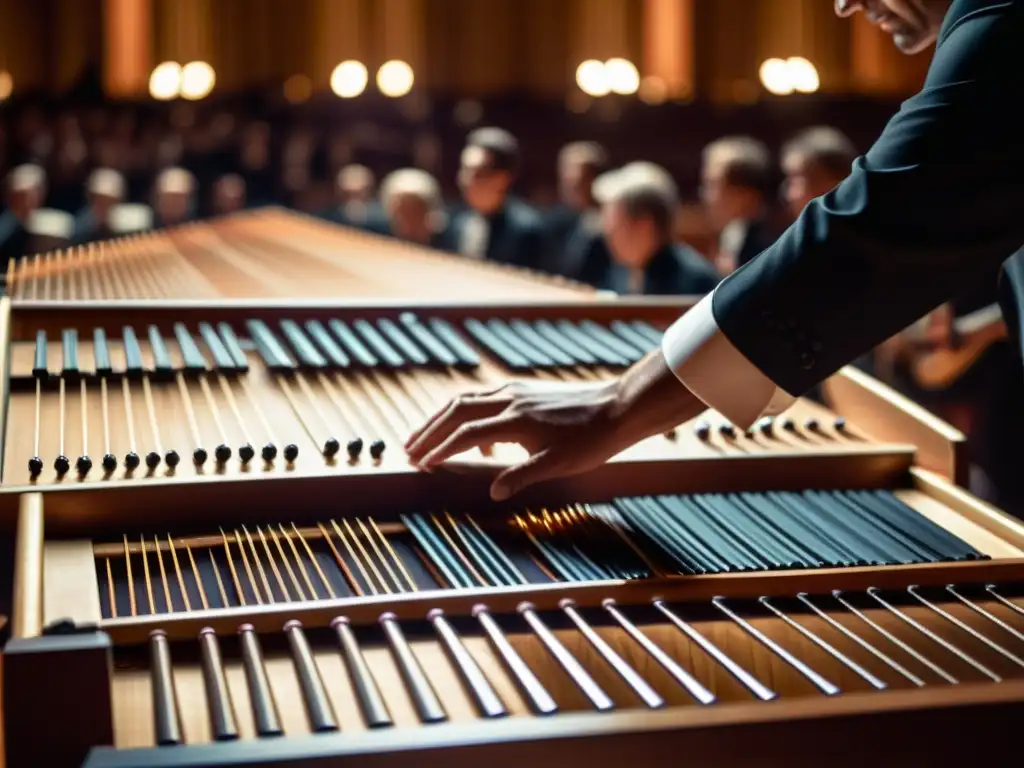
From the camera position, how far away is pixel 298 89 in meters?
12.6

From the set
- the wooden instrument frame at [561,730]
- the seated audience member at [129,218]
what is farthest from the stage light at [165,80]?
the wooden instrument frame at [561,730]

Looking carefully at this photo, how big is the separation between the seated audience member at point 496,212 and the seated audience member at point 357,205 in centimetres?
132

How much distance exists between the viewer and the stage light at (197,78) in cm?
1315

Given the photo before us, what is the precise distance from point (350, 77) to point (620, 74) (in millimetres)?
3079

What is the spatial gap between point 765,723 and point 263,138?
1113 centimetres

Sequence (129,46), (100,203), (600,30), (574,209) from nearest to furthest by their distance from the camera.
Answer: (574,209) < (100,203) < (129,46) < (600,30)

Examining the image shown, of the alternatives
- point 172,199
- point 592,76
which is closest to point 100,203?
point 172,199

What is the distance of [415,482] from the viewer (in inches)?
58.3

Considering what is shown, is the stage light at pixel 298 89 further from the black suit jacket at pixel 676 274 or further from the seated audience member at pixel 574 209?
the black suit jacket at pixel 676 274

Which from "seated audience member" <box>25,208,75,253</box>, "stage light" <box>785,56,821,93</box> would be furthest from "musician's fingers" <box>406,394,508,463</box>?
"stage light" <box>785,56,821,93</box>

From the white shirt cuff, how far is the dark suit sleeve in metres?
0.02

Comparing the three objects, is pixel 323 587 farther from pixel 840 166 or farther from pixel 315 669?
pixel 840 166

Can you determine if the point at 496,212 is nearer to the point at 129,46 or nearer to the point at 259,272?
the point at 259,272

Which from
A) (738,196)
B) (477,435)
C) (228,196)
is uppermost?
(228,196)
